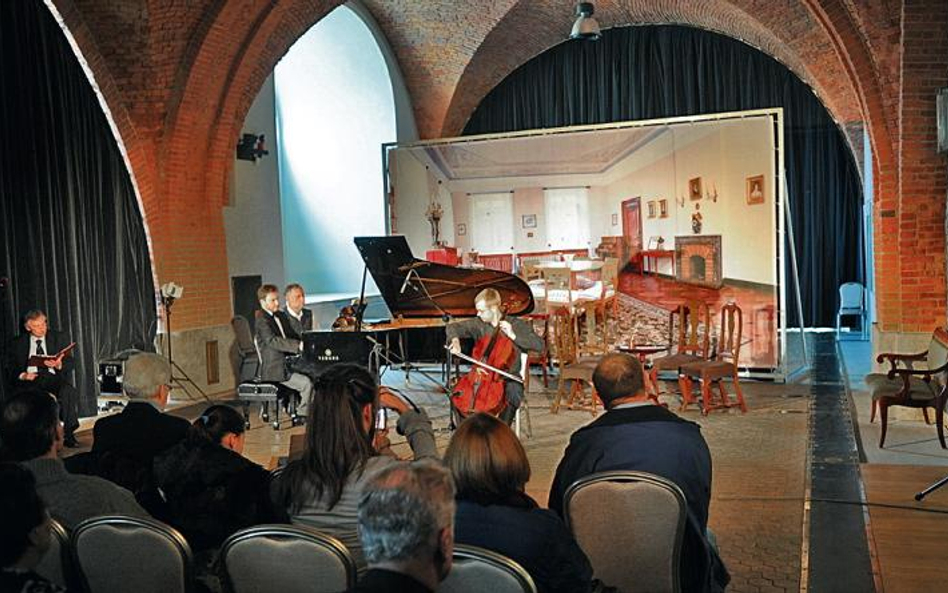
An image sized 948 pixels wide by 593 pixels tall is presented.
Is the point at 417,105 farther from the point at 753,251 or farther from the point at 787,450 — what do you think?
the point at 787,450

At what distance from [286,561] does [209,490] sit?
78 cm

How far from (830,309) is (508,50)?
7156 mm

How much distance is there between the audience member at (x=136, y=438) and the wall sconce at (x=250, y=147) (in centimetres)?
803

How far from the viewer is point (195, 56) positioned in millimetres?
9789

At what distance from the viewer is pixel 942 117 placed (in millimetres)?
7285

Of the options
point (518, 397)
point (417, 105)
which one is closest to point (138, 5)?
point (518, 397)

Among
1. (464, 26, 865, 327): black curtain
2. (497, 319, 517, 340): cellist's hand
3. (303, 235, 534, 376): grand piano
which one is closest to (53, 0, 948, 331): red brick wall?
(464, 26, 865, 327): black curtain

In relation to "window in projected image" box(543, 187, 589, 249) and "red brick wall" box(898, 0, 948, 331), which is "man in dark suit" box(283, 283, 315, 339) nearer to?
"window in projected image" box(543, 187, 589, 249)

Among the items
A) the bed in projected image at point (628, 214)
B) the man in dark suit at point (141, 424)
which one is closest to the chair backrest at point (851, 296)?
the bed in projected image at point (628, 214)

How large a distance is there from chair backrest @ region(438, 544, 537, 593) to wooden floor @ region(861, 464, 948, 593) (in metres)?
2.72

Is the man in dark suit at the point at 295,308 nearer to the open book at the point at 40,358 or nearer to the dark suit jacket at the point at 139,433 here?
the open book at the point at 40,358

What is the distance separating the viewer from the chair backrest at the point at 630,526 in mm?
2879

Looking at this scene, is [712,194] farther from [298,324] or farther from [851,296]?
[851,296]

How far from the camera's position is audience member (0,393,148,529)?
2.94 metres
